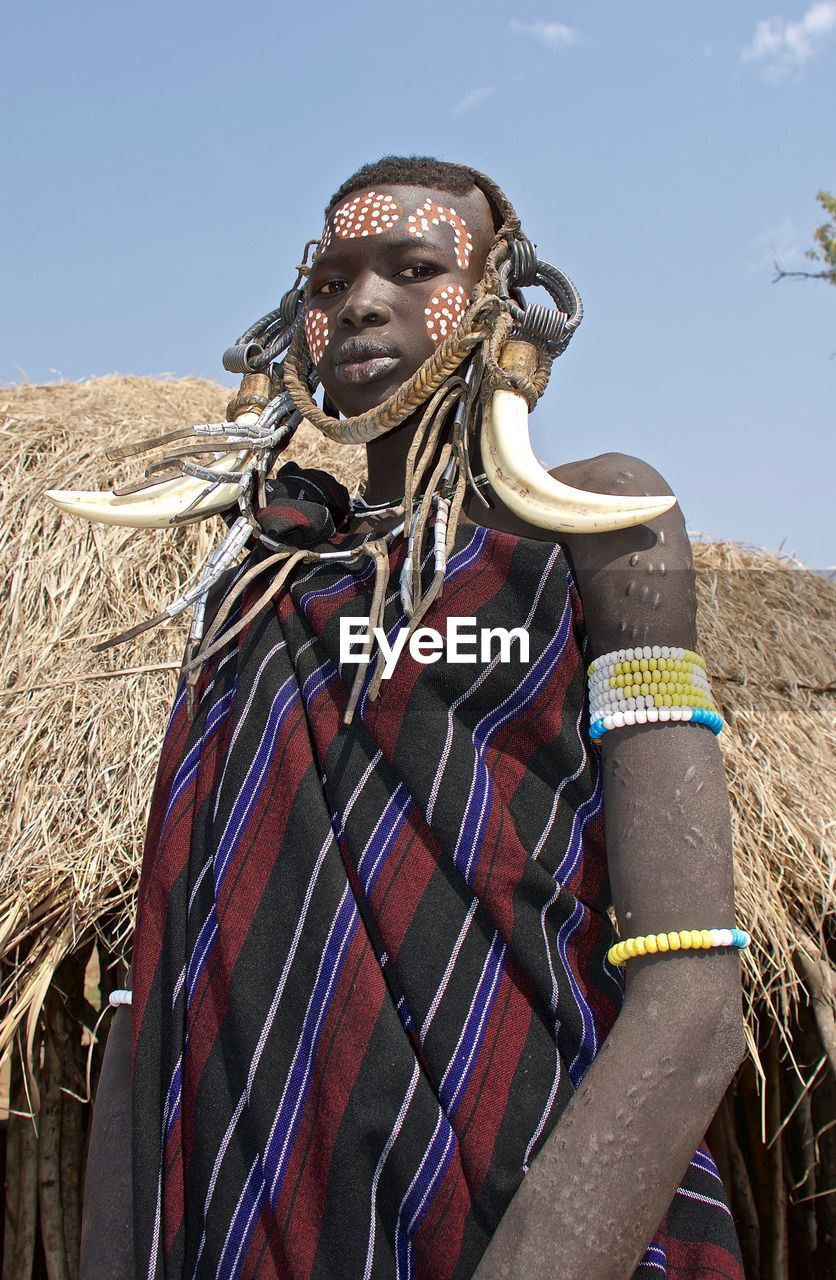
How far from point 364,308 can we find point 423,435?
0.21m

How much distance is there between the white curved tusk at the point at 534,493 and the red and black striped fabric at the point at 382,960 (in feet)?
0.17

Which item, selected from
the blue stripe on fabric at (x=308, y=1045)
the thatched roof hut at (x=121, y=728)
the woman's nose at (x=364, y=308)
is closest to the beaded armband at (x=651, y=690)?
the blue stripe on fabric at (x=308, y=1045)

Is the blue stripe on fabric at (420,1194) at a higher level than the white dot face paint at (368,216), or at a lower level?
lower

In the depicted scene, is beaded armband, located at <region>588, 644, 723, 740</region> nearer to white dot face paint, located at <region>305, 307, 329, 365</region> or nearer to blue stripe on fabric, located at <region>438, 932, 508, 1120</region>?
blue stripe on fabric, located at <region>438, 932, 508, 1120</region>

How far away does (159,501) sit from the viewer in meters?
1.86

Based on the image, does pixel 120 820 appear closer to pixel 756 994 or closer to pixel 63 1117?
pixel 63 1117

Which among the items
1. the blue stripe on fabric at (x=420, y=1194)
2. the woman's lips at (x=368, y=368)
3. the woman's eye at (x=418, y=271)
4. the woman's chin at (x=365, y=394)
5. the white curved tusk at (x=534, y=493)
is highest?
the woman's eye at (x=418, y=271)

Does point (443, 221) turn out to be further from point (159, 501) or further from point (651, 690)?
point (651, 690)

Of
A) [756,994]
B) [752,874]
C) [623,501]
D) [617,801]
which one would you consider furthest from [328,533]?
[756,994]

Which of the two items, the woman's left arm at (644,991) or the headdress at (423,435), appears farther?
the headdress at (423,435)

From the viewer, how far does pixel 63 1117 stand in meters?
3.88

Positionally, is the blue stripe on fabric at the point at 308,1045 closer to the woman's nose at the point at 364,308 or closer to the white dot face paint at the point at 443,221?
the woman's nose at the point at 364,308

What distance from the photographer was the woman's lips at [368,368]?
5.44ft

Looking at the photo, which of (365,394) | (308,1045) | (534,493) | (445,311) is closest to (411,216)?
(445,311)
